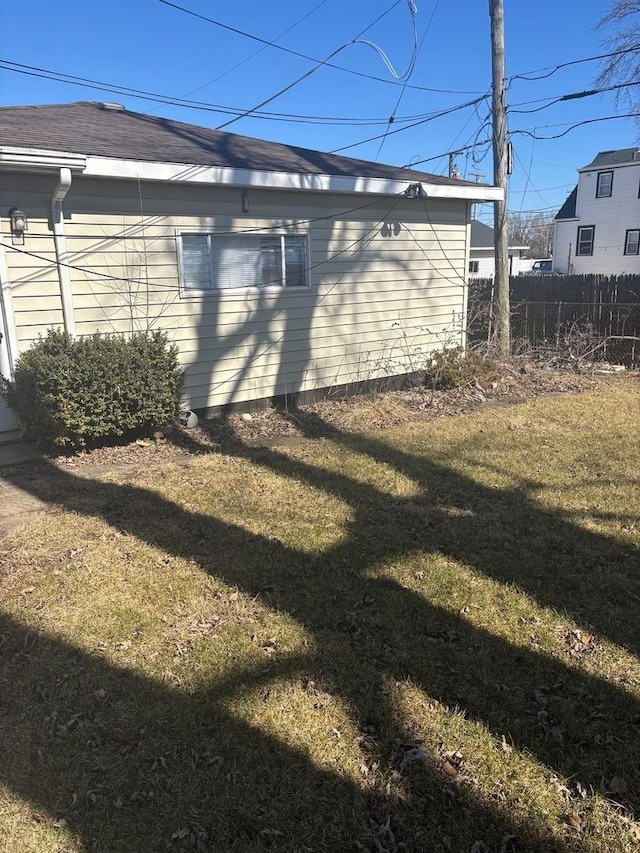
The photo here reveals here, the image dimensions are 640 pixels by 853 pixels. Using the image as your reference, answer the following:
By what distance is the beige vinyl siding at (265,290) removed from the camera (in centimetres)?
661

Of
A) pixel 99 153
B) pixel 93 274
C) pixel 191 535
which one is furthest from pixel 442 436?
pixel 99 153

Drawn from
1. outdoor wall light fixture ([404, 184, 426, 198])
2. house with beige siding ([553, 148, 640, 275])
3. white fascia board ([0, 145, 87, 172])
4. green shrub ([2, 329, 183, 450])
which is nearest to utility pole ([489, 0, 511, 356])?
outdoor wall light fixture ([404, 184, 426, 198])

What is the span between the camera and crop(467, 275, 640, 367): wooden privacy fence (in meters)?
12.4

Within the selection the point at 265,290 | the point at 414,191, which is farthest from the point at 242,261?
the point at 414,191

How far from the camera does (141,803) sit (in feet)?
7.53

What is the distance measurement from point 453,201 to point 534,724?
9605mm

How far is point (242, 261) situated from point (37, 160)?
2.85 meters

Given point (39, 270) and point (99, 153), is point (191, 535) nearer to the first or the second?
point (39, 270)

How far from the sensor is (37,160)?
5.75 meters

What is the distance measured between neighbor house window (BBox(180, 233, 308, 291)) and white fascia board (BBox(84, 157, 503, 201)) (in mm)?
682

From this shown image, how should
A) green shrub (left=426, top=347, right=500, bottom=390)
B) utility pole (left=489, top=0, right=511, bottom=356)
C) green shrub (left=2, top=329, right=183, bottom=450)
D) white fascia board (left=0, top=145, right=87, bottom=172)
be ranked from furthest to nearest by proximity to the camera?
utility pole (left=489, top=0, right=511, bottom=356) < green shrub (left=426, top=347, right=500, bottom=390) < green shrub (left=2, top=329, right=183, bottom=450) < white fascia board (left=0, top=145, right=87, bottom=172)

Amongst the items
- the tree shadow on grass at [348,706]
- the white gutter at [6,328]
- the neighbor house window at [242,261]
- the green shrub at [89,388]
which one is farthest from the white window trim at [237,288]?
the tree shadow on grass at [348,706]

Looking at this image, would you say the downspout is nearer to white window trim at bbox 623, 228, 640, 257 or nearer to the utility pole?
the utility pole

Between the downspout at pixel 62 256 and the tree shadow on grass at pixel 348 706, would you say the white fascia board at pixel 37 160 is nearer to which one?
the downspout at pixel 62 256
